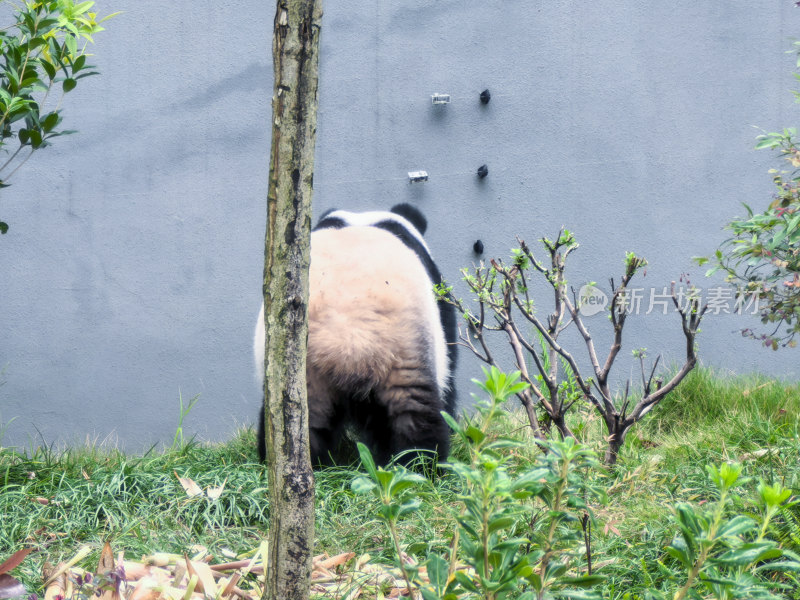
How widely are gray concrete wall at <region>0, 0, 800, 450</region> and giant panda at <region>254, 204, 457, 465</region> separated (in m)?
1.34

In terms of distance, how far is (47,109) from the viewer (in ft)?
15.9

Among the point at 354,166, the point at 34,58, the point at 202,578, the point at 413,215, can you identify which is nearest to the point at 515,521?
the point at 202,578

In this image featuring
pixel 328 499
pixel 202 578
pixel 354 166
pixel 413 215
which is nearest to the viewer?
pixel 202 578

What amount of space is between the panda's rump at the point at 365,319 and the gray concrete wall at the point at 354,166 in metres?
1.31

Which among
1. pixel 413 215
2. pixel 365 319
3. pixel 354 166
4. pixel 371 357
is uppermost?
pixel 354 166

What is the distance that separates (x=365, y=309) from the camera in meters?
3.24

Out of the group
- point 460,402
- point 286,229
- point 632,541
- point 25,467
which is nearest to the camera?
point 286,229

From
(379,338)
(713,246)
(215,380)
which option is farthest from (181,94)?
(713,246)

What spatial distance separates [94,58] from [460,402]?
3420mm

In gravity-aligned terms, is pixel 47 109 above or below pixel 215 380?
above

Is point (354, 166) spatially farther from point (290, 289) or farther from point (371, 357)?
point (290, 289)

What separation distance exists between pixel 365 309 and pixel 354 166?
1.80 metres

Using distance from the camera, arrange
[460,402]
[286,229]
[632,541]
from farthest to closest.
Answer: [460,402] → [632,541] → [286,229]

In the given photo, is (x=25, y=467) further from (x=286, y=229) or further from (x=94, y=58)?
(x=94, y=58)
